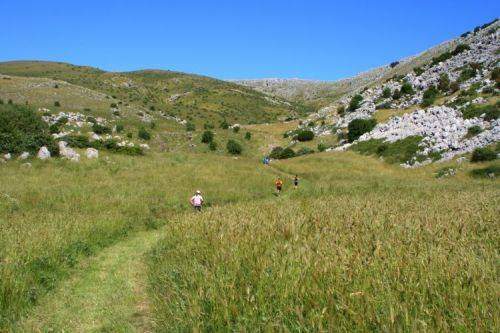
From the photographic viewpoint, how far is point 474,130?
42.9 meters

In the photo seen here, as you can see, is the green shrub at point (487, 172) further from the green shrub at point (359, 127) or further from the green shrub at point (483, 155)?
the green shrub at point (359, 127)

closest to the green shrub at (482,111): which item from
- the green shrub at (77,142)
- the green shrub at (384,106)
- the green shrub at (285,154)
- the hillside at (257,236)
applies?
the hillside at (257,236)

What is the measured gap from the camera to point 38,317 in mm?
8547

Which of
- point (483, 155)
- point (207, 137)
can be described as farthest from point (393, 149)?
point (207, 137)

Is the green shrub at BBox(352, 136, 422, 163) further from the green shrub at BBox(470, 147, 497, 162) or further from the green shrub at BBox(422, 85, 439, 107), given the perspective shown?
the green shrub at BBox(422, 85, 439, 107)

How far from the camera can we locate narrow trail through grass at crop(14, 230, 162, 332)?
316 inches

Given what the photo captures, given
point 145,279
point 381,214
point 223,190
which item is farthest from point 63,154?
point 381,214

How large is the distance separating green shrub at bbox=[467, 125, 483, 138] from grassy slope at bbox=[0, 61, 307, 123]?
7557 centimetres

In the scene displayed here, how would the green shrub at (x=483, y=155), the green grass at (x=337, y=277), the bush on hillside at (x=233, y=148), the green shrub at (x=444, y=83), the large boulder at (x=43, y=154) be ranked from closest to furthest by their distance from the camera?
the green grass at (x=337, y=277), the large boulder at (x=43, y=154), the green shrub at (x=483, y=155), the green shrub at (x=444, y=83), the bush on hillside at (x=233, y=148)

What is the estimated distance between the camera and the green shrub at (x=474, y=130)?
42.6 m

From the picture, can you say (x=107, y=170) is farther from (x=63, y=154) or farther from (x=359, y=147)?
(x=359, y=147)

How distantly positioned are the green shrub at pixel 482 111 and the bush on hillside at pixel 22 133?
132 ft

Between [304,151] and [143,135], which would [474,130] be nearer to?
[304,151]

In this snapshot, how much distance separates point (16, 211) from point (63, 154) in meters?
17.8
